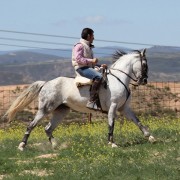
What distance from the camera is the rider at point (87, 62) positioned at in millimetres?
14852

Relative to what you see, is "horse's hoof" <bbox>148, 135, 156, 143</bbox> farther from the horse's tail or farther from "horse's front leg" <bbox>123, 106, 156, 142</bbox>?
the horse's tail

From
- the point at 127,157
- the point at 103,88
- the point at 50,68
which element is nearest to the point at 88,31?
the point at 103,88

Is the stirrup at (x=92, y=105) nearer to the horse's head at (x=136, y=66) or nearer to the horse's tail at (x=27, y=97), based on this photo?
the horse's head at (x=136, y=66)

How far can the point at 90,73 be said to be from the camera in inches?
587

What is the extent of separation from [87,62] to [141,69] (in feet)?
4.27

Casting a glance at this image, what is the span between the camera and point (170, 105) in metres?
31.7

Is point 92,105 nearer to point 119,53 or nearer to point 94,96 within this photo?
point 94,96

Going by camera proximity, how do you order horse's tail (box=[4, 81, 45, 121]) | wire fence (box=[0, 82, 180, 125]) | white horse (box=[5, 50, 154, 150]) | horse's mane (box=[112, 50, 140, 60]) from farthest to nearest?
wire fence (box=[0, 82, 180, 125]) < horse's tail (box=[4, 81, 45, 121]) < horse's mane (box=[112, 50, 140, 60]) < white horse (box=[5, 50, 154, 150])

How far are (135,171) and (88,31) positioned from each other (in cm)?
459

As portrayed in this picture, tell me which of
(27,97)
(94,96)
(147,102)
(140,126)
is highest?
(94,96)

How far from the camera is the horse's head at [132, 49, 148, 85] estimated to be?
50.2ft

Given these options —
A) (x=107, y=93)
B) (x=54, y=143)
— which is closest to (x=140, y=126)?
(x=107, y=93)

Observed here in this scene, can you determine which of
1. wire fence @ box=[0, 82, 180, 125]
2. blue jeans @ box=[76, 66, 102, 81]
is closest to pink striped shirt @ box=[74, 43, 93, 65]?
blue jeans @ box=[76, 66, 102, 81]

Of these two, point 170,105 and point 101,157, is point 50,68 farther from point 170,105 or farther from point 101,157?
point 101,157
